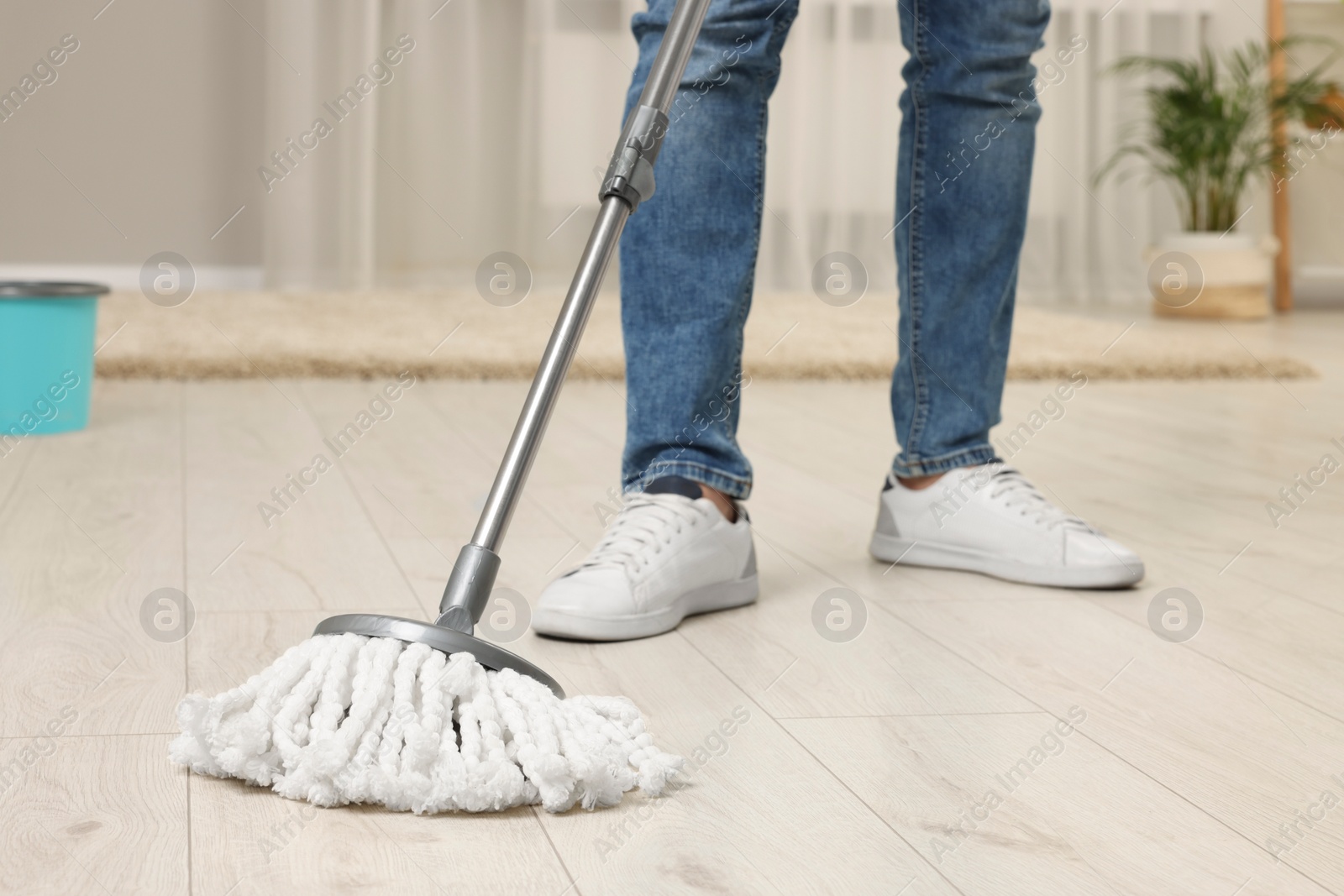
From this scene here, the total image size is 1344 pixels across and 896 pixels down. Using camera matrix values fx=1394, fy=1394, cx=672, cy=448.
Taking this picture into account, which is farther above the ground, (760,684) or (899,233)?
(899,233)

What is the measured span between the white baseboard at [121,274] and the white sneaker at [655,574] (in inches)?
100

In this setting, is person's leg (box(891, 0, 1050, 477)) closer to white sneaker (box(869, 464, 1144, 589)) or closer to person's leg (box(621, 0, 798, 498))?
white sneaker (box(869, 464, 1144, 589))

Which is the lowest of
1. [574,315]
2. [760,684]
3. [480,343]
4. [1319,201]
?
[760,684]

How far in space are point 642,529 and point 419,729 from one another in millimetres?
362

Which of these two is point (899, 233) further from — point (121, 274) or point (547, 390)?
point (121, 274)

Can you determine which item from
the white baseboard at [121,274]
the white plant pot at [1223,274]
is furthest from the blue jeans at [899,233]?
the white baseboard at [121,274]

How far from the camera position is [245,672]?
763mm

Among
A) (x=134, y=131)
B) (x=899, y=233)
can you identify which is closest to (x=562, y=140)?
(x=134, y=131)

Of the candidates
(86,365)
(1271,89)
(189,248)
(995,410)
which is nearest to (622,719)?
(995,410)

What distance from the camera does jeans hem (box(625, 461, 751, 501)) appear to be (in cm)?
94

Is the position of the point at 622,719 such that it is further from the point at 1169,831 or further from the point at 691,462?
the point at 691,462

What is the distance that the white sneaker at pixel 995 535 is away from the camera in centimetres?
98

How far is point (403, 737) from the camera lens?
562mm

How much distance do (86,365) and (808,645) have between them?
3.45 feet
